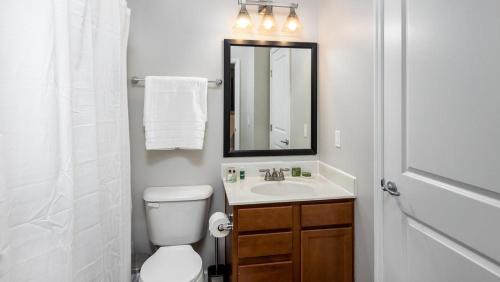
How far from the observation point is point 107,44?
1355 millimetres

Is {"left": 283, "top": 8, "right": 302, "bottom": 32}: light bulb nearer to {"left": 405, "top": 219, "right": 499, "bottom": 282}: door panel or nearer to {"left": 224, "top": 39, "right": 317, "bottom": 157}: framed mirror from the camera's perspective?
{"left": 224, "top": 39, "right": 317, "bottom": 157}: framed mirror

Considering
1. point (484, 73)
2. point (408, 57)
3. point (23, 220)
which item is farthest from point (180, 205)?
point (484, 73)

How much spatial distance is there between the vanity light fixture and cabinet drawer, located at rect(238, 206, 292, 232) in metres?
1.29

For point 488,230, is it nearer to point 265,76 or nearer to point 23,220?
point 23,220

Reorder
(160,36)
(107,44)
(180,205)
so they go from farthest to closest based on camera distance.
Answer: (160,36) < (180,205) < (107,44)

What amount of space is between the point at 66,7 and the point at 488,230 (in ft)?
4.95

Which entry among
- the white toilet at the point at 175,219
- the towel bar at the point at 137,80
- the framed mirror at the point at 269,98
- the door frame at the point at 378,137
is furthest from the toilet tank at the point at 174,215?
the door frame at the point at 378,137

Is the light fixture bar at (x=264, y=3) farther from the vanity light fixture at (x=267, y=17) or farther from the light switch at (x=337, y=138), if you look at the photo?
the light switch at (x=337, y=138)

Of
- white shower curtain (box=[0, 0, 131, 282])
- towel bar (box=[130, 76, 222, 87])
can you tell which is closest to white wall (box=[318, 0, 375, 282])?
towel bar (box=[130, 76, 222, 87])

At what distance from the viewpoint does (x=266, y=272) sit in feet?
5.26

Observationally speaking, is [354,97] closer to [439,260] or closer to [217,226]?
[439,260]

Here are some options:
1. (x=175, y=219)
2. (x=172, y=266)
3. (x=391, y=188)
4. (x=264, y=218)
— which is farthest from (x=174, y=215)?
(x=391, y=188)

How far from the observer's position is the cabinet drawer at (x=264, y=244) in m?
1.57

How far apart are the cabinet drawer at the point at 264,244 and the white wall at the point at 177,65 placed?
64cm
